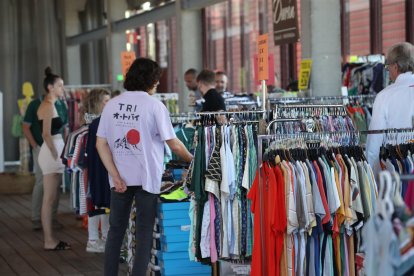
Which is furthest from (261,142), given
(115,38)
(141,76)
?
(115,38)

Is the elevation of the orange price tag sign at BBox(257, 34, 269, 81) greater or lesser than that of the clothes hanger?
greater

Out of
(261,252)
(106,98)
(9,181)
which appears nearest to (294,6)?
(106,98)

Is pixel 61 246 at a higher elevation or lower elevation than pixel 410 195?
lower

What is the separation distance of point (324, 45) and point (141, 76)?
12.5 feet

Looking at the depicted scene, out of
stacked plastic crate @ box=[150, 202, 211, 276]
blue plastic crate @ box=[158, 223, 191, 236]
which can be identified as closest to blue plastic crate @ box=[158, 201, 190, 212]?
stacked plastic crate @ box=[150, 202, 211, 276]

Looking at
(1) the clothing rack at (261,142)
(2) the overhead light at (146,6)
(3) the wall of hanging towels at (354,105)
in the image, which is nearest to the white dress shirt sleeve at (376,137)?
(1) the clothing rack at (261,142)

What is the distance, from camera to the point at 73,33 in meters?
18.7

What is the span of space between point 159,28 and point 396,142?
1278cm

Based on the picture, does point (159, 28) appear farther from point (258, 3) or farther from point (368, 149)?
point (368, 149)

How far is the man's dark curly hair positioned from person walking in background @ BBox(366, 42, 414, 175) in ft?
4.55

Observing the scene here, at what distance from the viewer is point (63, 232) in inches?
341

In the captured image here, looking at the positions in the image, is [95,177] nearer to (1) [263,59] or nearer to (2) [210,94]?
(1) [263,59]

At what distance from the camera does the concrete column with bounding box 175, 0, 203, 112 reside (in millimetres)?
12406

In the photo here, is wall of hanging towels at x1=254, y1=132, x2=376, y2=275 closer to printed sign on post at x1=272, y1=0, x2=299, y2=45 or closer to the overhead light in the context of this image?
printed sign on post at x1=272, y1=0, x2=299, y2=45
